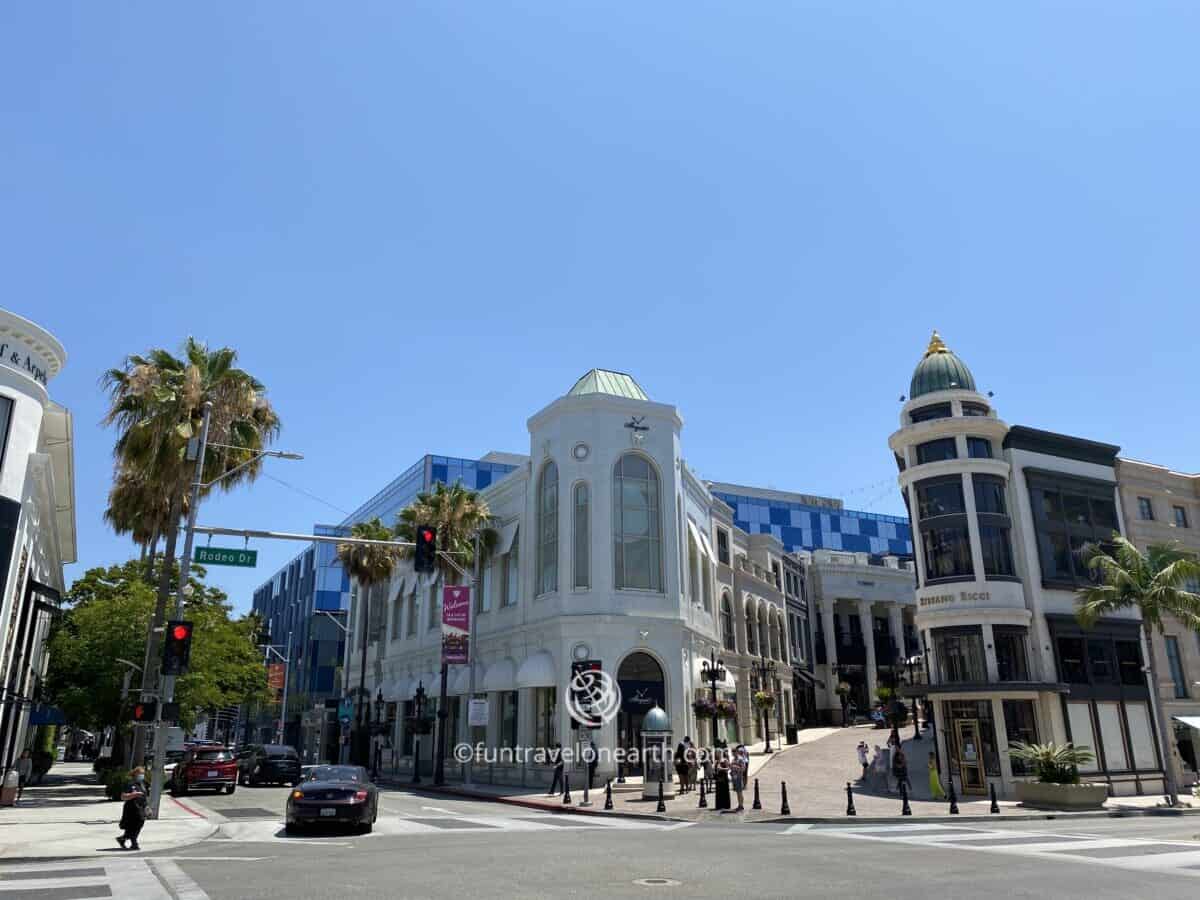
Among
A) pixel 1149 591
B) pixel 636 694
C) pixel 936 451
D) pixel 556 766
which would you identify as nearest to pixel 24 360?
pixel 556 766

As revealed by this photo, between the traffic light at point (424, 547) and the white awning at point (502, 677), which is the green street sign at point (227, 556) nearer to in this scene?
the traffic light at point (424, 547)

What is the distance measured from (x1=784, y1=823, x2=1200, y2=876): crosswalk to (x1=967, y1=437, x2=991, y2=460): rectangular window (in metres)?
18.9

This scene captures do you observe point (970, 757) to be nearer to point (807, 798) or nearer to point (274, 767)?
point (807, 798)

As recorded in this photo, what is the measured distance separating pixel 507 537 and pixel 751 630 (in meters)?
18.3

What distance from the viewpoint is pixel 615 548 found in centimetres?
3744

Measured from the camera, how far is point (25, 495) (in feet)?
76.7

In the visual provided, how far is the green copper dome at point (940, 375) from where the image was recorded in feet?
128

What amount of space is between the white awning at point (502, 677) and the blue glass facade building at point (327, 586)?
36681mm

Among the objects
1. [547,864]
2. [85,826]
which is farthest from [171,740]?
[547,864]

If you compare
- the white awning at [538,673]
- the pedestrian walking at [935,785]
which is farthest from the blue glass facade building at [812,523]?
the pedestrian walking at [935,785]

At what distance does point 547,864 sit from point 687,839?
5.14m

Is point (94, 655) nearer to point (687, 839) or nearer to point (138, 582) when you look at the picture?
point (138, 582)

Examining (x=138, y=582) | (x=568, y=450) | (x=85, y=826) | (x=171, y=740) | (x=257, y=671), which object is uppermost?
(x=568, y=450)

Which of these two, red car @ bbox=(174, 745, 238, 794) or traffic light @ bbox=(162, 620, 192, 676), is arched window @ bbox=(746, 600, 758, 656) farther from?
traffic light @ bbox=(162, 620, 192, 676)
